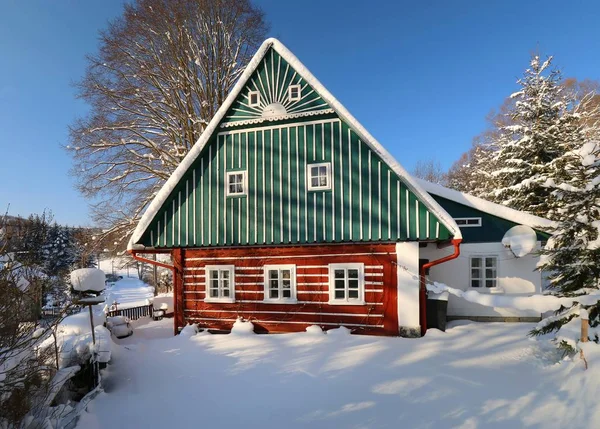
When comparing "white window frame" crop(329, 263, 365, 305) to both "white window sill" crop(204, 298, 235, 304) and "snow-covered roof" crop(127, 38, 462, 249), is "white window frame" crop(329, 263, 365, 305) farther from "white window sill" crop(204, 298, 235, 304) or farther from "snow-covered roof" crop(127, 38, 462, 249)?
"white window sill" crop(204, 298, 235, 304)

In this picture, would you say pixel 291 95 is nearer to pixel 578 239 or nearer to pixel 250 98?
pixel 250 98

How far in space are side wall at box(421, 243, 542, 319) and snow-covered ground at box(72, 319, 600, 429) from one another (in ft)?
8.19

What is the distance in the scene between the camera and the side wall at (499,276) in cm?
1080

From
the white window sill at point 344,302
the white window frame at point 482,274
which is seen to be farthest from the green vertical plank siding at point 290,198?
the white window frame at point 482,274

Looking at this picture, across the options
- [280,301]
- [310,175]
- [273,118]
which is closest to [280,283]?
[280,301]

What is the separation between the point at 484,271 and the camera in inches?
442

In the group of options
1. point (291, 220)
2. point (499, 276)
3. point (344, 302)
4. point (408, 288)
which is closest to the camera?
point (408, 288)

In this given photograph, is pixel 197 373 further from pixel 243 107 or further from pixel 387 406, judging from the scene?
pixel 243 107

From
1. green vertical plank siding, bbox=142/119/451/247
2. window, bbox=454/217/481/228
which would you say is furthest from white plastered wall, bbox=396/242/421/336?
window, bbox=454/217/481/228

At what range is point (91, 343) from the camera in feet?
22.2

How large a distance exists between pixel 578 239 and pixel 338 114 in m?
6.50

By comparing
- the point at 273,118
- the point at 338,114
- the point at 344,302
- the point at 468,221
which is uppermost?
the point at 273,118

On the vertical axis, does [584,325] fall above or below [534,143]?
below

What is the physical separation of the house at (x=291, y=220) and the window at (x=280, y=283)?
3 centimetres
